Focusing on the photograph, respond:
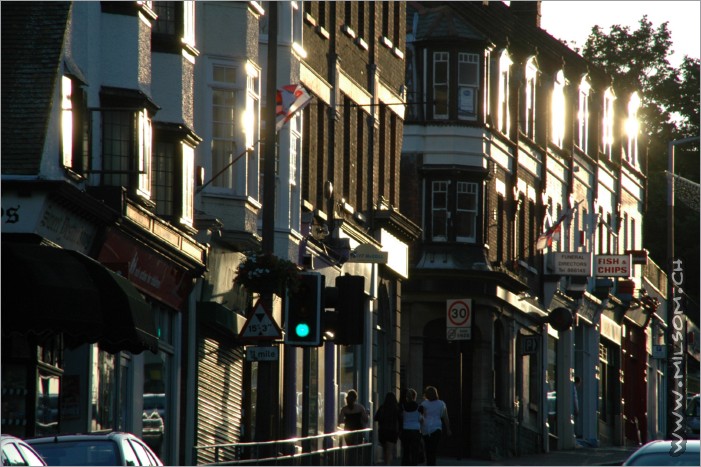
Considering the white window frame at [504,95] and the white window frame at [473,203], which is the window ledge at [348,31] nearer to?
the white window frame at [473,203]

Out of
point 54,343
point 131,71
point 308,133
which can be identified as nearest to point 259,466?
point 54,343

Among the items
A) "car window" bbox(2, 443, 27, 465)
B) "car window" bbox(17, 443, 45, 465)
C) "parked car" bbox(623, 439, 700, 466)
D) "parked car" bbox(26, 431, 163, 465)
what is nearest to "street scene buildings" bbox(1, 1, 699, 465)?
"parked car" bbox(26, 431, 163, 465)

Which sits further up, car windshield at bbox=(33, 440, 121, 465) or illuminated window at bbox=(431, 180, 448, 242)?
illuminated window at bbox=(431, 180, 448, 242)

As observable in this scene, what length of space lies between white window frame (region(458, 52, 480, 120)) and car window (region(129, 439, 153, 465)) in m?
34.0

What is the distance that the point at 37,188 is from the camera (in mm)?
25156

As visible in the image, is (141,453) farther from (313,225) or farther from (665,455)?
(313,225)

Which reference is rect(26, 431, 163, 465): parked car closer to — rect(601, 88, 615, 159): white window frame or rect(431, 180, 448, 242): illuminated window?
rect(431, 180, 448, 242): illuminated window

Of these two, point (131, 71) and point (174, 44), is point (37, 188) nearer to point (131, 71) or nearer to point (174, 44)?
point (131, 71)

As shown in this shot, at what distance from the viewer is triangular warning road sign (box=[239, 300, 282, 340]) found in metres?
26.9

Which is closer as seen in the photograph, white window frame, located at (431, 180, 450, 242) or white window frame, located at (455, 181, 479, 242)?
white window frame, located at (431, 180, 450, 242)

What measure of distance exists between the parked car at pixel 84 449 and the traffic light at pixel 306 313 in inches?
220

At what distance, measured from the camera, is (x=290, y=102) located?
33156mm

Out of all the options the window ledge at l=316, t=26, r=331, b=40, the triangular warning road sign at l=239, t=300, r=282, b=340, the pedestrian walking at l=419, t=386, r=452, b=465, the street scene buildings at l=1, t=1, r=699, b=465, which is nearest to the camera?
the street scene buildings at l=1, t=1, r=699, b=465

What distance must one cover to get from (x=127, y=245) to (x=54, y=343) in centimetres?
265
